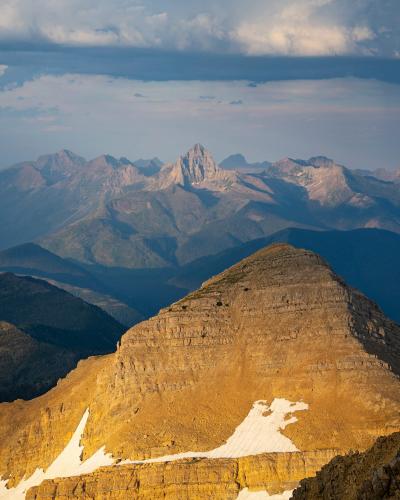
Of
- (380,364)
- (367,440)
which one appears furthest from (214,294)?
(367,440)

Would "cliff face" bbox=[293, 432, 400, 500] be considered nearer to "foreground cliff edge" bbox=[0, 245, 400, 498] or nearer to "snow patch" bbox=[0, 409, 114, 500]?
"foreground cliff edge" bbox=[0, 245, 400, 498]

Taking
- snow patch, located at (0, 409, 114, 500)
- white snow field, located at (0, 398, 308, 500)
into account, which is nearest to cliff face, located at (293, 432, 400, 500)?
white snow field, located at (0, 398, 308, 500)

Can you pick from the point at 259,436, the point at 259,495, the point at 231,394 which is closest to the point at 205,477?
the point at 259,495

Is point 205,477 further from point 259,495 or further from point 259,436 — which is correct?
point 259,436

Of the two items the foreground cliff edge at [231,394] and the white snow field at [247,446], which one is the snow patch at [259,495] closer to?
the white snow field at [247,446]

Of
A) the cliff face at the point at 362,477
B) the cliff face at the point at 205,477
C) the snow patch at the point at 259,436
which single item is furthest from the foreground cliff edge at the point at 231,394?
the cliff face at the point at 362,477

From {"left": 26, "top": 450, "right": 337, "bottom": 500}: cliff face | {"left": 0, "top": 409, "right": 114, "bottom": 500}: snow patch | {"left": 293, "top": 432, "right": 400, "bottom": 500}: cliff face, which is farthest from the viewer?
{"left": 0, "top": 409, "right": 114, "bottom": 500}: snow patch
